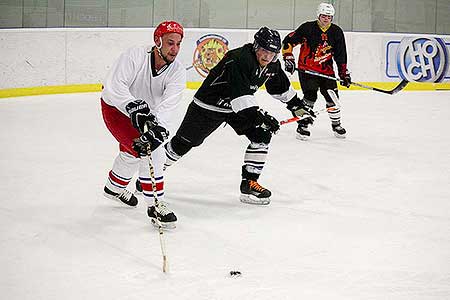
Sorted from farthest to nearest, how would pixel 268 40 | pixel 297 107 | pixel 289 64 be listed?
pixel 289 64
pixel 297 107
pixel 268 40

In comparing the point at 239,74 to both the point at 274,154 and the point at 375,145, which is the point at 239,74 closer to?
the point at 274,154

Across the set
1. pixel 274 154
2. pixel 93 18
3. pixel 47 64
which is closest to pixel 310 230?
pixel 274 154

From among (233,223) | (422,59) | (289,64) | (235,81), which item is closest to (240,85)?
(235,81)

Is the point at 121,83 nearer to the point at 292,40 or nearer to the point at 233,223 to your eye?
the point at 233,223

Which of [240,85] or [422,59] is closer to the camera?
[240,85]

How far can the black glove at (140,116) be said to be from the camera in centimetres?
375

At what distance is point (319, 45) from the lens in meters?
6.95

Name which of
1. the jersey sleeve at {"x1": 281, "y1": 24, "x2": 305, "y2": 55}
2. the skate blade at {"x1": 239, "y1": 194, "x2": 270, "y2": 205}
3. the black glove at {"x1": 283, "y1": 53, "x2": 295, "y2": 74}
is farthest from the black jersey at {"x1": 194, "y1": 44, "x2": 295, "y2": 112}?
the jersey sleeve at {"x1": 281, "y1": 24, "x2": 305, "y2": 55}

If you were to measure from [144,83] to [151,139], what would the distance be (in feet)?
1.63

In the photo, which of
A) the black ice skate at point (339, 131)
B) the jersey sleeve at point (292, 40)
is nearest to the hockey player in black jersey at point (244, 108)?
the jersey sleeve at point (292, 40)

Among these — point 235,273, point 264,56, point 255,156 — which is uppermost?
point 264,56

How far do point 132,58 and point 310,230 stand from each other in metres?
1.20

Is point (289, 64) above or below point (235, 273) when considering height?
above

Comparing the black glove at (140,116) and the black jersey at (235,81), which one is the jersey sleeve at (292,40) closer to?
the black jersey at (235,81)
